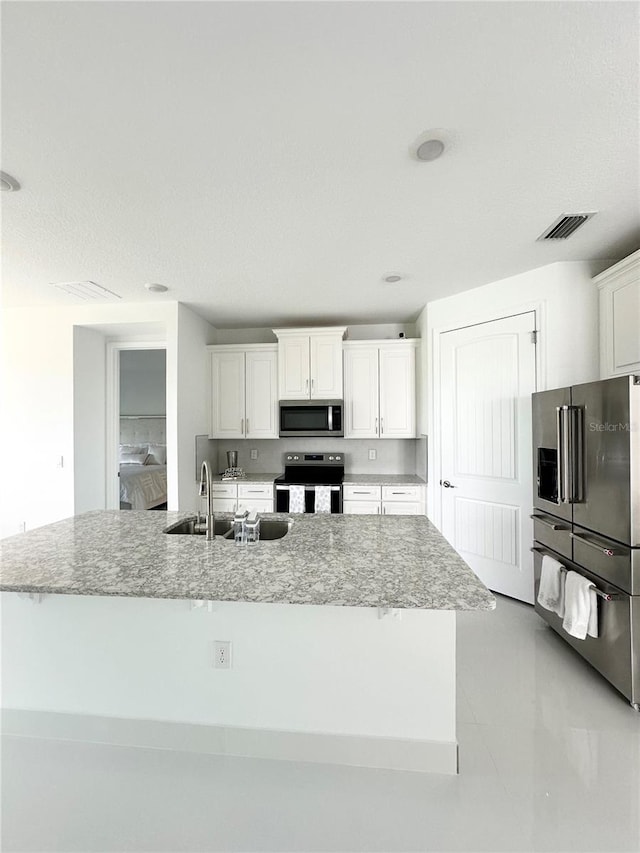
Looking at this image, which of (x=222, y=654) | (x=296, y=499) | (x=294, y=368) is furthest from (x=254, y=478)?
(x=222, y=654)

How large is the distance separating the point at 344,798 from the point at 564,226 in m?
3.00

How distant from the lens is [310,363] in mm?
4016

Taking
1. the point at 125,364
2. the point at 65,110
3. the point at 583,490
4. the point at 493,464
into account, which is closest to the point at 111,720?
the point at 65,110

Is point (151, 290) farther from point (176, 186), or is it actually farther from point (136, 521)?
point (136, 521)

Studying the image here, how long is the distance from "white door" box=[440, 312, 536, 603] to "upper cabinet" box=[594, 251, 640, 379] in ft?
1.44

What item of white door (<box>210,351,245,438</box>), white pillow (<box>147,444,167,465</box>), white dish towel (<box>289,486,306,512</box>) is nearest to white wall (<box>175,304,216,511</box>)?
white door (<box>210,351,245,438</box>)

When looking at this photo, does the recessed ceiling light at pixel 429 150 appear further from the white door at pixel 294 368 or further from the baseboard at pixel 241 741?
the white door at pixel 294 368

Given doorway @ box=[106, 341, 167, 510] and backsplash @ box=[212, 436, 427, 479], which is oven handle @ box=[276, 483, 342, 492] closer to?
backsplash @ box=[212, 436, 427, 479]

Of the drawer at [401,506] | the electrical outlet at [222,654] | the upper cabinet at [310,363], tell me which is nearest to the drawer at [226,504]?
the upper cabinet at [310,363]

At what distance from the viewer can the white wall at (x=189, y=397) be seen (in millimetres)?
3531

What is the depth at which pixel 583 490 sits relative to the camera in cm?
215

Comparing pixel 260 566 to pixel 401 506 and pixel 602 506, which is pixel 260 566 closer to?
pixel 602 506

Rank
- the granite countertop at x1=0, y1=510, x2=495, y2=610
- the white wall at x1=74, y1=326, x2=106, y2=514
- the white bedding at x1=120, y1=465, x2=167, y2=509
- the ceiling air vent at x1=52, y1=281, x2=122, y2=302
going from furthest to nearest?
the white bedding at x1=120, y1=465, x2=167, y2=509 < the white wall at x1=74, y1=326, x2=106, y2=514 < the ceiling air vent at x1=52, y1=281, x2=122, y2=302 < the granite countertop at x1=0, y1=510, x2=495, y2=610

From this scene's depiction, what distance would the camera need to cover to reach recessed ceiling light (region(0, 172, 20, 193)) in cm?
170
